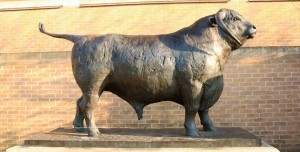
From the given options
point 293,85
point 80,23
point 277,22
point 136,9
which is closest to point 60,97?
point 80,23

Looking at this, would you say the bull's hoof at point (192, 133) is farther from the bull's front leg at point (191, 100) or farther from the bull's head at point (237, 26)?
the bull's head at point (237, 26)

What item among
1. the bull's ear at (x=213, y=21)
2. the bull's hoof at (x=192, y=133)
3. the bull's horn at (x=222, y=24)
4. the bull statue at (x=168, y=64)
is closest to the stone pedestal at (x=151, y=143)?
the bull's hoof at (x=192, y=133)

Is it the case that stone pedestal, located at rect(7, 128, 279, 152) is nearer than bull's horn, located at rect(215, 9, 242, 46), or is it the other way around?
stone pedestal, located at rect(7, 128, 279, 152)

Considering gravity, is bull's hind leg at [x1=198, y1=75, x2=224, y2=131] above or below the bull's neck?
below

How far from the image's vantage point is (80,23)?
8.70 meters

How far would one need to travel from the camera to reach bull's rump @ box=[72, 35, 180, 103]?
327 centimetres

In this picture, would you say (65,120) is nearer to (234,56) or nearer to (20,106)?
(20,106)

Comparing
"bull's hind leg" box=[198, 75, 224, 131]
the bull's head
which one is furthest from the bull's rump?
the bull's head

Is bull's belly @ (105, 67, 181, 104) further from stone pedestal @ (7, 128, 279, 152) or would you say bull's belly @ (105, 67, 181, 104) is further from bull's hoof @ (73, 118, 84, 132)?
bull's hoof @ (73, 118, 84, 132)

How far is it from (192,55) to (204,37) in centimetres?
26

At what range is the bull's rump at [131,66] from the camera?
10.7 ft

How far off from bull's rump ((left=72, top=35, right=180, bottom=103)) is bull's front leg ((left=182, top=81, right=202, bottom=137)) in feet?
0.40

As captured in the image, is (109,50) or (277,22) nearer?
(109,50)

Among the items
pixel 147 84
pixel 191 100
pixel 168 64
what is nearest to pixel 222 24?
pixel 168 64
